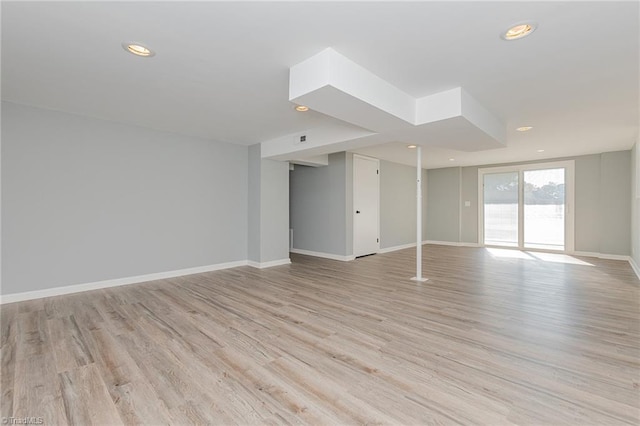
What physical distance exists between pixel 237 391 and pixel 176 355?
0.73 metres

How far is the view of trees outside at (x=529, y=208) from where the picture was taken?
718 centimetres

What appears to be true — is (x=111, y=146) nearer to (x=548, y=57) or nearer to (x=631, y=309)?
(x=548, y=57)

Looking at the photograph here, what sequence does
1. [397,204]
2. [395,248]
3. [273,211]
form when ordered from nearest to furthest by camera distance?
1. [273,211]
2. [395,248]
3. [397,204]

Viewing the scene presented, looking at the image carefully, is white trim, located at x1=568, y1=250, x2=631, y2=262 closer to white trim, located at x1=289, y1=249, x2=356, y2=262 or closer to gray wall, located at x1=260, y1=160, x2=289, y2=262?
white trim, located at x1=289, y1=249, x2=356, y2=262

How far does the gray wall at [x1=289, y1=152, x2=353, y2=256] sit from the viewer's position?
21.0 feet

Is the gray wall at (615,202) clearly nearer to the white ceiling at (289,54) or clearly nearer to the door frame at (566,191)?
the door frame at (566,191)

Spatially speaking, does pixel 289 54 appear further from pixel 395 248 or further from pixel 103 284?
pixel 395 248

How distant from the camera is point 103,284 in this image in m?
4.10

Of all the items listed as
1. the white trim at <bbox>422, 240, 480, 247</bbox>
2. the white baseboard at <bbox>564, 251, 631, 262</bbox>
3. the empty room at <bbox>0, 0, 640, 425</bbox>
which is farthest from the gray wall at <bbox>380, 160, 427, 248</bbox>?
the white baseboard at <bbox>564, 251, 631, 262</bbox>

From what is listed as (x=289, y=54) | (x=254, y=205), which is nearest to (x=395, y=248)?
(x=254, y=205)

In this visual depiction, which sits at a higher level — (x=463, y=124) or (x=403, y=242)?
(x=463, y=124)

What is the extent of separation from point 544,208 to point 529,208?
30 cm

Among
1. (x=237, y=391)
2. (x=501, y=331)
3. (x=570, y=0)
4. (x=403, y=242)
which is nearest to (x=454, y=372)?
(x=501, y=331)

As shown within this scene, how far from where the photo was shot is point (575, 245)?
6910mm
